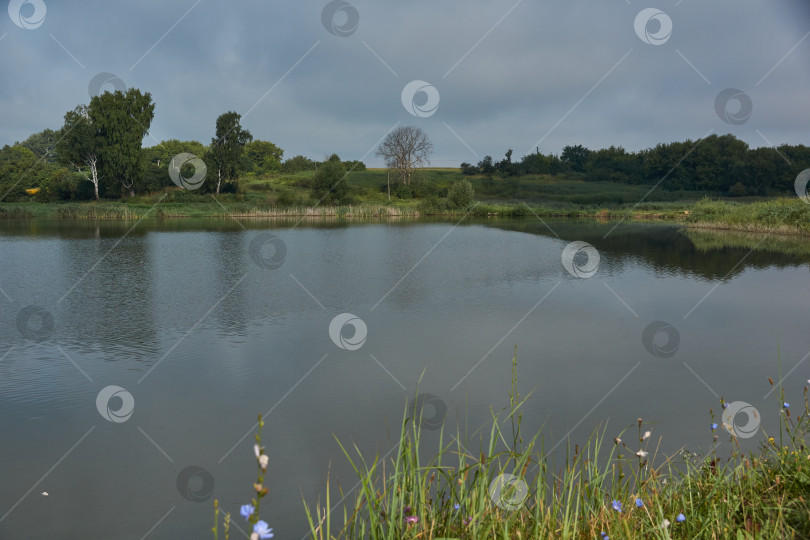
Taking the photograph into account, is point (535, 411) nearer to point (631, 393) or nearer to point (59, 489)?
point (631, 393)

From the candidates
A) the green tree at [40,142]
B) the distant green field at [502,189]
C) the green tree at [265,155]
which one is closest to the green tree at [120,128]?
the distant green field at [502,189]

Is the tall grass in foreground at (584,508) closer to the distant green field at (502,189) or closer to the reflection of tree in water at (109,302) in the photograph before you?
the reflection of tree in water at (109,302)

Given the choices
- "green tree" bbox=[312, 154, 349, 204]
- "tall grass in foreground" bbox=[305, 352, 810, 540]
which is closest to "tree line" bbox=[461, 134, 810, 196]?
"green tree" bbox=[312, 154, 349, 204]

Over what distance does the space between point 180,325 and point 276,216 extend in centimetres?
3493

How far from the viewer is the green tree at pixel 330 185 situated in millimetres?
50344

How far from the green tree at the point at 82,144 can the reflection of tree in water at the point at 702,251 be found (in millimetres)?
41815

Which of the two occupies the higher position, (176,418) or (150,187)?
(150,187)

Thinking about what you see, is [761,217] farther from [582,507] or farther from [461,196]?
[582,507]

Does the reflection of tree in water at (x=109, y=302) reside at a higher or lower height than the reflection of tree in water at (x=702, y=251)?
lower

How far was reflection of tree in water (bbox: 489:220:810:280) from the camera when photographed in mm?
15016

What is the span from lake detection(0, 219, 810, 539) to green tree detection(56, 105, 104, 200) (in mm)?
40524

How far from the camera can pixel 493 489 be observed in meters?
2.65

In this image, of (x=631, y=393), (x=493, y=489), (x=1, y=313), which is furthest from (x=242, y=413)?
(x=1, y=313)

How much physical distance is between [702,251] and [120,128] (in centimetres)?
4606
